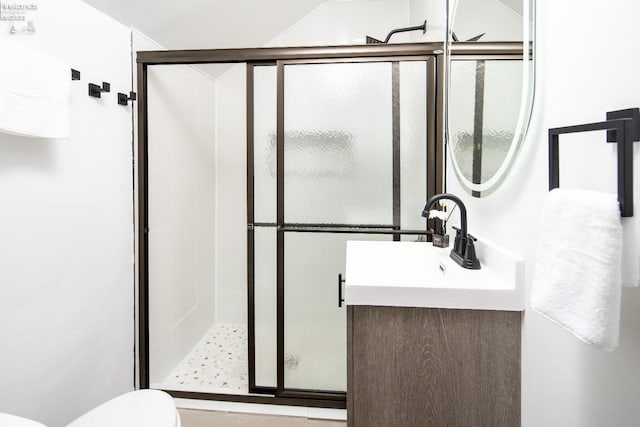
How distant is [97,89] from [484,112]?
5.40ft

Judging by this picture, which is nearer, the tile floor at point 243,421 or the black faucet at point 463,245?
the black faucet at point 463,245

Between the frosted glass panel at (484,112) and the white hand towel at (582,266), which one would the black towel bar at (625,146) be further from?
the frosted glass panel at (484,112)

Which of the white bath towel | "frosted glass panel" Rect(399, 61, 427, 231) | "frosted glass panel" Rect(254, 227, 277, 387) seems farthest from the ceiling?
"frosted glass panel" Rect(254, 227, 277, 387)

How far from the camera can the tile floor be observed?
174 cm

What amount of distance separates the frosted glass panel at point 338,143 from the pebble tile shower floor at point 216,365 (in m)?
1.14

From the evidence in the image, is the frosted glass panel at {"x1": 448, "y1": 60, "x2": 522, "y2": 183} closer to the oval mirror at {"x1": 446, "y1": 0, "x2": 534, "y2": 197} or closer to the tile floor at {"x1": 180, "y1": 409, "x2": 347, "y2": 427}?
the oval mirror at {"x1": 446, "y1": 0, "x2": 534, "y2": 197}

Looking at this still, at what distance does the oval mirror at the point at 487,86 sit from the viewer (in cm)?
90

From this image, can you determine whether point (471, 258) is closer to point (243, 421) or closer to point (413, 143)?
point (413, 143)

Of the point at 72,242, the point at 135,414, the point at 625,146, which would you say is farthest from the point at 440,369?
the point at 72,242

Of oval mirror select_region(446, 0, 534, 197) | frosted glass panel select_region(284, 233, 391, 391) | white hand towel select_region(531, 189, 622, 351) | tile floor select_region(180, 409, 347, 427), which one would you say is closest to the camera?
white hand towel select_region(531, 189, 622, 351)

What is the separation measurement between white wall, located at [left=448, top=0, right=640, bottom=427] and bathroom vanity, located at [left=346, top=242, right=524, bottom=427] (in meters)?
0.05

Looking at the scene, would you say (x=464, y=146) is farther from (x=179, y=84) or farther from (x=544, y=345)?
(x=179, y=84)

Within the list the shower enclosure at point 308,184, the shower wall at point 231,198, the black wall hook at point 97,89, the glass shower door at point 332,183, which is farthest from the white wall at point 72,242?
the shower wall at point 231,198

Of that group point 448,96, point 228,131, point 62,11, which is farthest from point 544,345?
point 228,131
